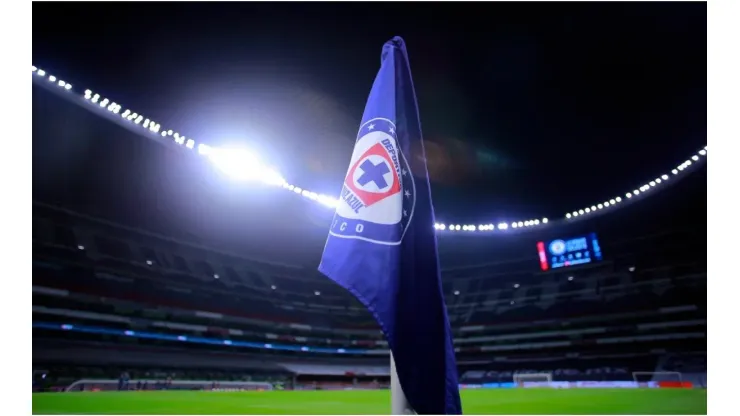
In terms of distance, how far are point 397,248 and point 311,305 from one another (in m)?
49.8

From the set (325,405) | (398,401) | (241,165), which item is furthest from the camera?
(241,165)

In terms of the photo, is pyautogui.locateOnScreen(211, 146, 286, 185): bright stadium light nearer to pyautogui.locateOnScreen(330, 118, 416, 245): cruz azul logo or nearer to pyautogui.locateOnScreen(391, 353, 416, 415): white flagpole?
pyautogui.locateOnScreen(330, 118, 416, 245): cruz azul logo

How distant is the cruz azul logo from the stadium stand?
2850 centimetres

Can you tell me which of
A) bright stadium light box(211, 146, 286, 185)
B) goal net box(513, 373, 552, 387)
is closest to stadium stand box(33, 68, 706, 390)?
goal net box(513, 373, 552, 387)

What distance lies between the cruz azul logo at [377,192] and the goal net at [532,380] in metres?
35.5

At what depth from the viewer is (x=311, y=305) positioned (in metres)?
50.7

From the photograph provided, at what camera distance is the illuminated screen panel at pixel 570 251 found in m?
42.0

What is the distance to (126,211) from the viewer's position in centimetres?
3738

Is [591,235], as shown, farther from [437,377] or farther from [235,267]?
[437,377]

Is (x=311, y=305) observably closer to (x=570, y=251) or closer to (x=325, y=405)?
(x=570, y=251)

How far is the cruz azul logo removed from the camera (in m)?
2.60

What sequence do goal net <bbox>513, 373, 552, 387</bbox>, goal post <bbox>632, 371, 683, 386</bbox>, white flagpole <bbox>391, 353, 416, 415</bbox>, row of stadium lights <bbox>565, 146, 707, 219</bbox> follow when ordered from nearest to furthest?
white flagpole <bbox>391, 353, 416, 415</bbox> → row of stadium lights <bbox>565, 146, 707, 219</bbox> → goal post <bbox>632, 371, 683, 386</bbox> → goal net <bbox>513, 373, 552, 387</bbox>

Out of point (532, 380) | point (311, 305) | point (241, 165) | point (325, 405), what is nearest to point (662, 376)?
point (532, 380)
